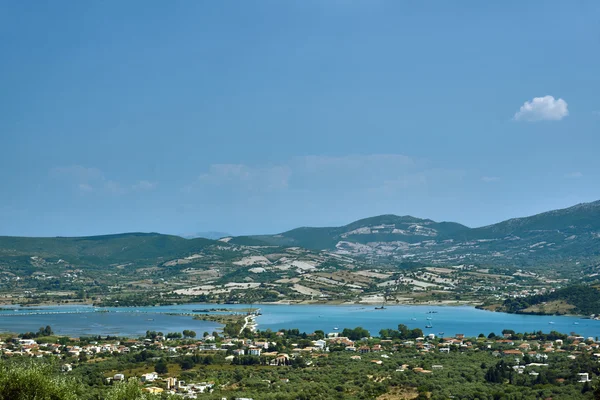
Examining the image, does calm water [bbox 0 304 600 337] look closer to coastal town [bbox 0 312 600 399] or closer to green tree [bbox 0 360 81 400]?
coastal town [bbox 0 312 600 399]

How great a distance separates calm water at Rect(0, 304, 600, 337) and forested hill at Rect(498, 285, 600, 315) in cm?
386

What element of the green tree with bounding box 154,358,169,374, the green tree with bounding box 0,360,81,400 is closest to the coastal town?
the green tree with bounding box 154,358,169,374

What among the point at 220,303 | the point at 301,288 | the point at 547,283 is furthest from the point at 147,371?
the point at 547,283

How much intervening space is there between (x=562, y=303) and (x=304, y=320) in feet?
125

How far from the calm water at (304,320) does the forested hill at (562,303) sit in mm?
3857

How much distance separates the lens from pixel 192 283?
146 meters

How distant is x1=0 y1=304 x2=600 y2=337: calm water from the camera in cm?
6788

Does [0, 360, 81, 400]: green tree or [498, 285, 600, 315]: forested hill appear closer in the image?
[0, 360, 81, 400]: green tree

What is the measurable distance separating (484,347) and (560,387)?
18.5 metres

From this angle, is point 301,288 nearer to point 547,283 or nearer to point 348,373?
point 547,283

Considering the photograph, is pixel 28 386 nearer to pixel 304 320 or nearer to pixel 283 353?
pixel 283 353

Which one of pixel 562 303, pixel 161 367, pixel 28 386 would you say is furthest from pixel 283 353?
pixel 562 303

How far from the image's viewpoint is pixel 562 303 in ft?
298

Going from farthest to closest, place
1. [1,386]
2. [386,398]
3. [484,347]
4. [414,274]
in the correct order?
[414,274], [484,347], [386,398], [1,386]
